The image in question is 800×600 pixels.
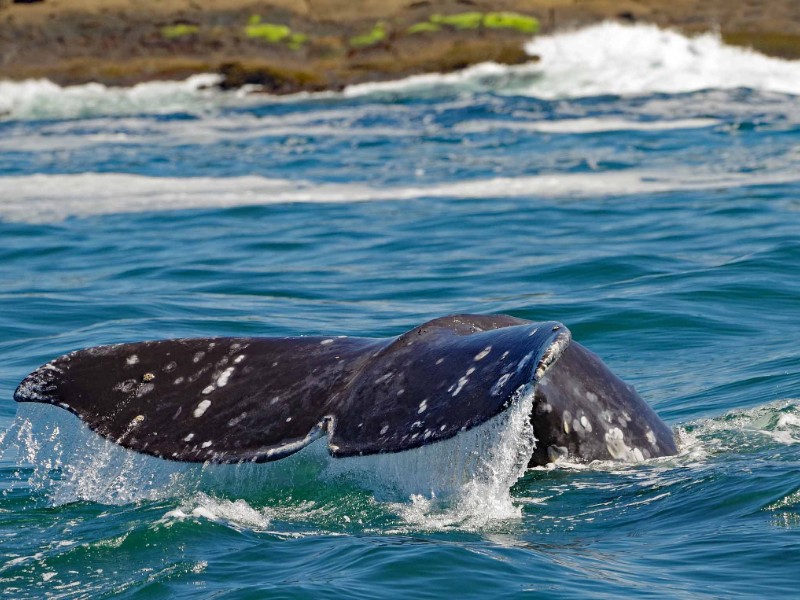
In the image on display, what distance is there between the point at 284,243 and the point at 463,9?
2266cm

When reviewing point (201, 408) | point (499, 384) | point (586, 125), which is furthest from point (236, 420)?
point (586, 125)

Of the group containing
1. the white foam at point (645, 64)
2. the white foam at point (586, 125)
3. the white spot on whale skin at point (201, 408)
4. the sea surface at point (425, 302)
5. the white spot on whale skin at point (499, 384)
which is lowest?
the sea surface at point (425, 302)

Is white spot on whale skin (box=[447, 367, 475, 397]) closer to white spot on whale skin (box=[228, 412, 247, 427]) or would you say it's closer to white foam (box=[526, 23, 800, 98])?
white spot on whale skin (box=[228, 412, 247, 427])

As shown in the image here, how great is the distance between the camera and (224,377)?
499 centimetres

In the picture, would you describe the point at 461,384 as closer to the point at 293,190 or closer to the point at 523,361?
the point at 523,361

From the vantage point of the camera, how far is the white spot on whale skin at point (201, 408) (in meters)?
4.86

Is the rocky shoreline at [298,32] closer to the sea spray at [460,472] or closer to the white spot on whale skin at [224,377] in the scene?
the white spot on whale skin at [224,377]

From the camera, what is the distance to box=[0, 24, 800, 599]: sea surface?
14.8ft

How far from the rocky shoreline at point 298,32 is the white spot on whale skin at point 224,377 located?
28.8 m

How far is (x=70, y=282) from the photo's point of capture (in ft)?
38.8

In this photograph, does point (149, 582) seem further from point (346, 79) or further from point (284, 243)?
point (346, 79)

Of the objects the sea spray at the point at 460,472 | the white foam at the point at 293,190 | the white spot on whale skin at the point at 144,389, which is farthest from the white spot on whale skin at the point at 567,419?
the white foam at the point at 293,190

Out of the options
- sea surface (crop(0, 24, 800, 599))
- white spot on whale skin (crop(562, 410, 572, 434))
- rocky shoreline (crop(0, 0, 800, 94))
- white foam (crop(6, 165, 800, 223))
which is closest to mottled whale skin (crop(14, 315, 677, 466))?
white spot on whale skin (crop(562, 410, 572, 434))

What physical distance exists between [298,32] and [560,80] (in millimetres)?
7536
